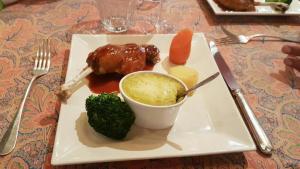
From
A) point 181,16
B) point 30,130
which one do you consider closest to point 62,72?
point 30,130

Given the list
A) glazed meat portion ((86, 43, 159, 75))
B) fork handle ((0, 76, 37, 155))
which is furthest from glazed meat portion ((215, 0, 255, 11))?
fork handle ((0, 76, 37, 155))

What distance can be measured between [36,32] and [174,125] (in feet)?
2.93

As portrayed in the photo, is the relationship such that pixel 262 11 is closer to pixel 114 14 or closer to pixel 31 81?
pixel 114 14

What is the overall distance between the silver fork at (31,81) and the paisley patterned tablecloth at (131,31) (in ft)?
0.06

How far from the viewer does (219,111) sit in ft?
3.23

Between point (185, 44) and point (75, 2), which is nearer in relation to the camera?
point (185, 44)

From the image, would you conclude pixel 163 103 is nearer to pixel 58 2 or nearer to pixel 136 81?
pixel 136 81

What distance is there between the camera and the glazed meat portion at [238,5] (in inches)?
62.4

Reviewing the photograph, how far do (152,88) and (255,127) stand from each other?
14.6 inches

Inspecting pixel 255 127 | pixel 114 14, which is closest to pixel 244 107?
pixel 255 127

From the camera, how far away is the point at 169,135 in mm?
880

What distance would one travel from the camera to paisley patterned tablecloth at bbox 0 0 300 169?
855 mm

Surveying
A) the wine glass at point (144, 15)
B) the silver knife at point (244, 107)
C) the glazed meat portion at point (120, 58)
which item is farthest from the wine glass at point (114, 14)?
the silver knife at point (244, 107)

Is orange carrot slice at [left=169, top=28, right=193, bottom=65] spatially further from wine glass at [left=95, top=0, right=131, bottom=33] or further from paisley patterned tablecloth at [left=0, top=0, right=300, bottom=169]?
wine glass at [left=95, top=0, right=131, bottom=33]
